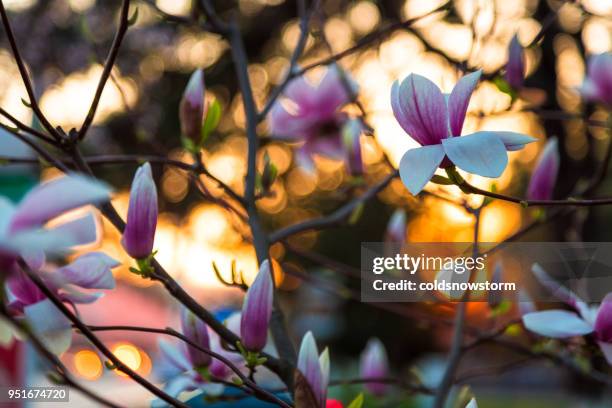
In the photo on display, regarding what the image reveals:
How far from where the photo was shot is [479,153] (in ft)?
1.84

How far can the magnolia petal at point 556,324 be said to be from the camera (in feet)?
2.31

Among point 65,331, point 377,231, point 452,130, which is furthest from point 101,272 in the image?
point 377,231

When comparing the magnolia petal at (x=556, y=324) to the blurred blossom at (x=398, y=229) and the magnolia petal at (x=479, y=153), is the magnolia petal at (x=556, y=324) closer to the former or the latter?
the magnolia petal at (x=479, y=153)

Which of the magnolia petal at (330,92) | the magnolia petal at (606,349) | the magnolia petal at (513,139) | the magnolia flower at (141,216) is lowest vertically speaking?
the magnolia petal at (606,349)

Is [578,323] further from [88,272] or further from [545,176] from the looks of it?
[88,272]

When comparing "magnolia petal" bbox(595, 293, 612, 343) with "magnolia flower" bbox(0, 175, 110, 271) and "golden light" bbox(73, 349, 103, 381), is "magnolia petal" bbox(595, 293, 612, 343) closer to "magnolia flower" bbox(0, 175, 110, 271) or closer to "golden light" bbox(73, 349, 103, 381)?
"magnolia flower" bbox(0, 175, 110, 271)

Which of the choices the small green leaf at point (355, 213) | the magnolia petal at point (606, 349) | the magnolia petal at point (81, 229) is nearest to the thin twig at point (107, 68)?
the magnolia petal at point (81, 229)

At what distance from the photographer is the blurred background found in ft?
5.42

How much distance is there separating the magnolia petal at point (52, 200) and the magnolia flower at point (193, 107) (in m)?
0.46

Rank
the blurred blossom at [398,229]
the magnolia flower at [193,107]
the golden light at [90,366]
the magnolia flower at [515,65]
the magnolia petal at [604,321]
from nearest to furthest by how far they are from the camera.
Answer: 1. the magnolia petal at [604,321]
2. the magnolia flower at [193,107]
3. the magnolia flower at [515,65]
4. the blurred blossom at [398,229]
5. the golden light at [90,366]

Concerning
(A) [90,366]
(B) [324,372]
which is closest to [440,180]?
(B) [324,372]

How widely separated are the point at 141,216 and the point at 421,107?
25 cm

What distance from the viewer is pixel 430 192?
3.08ft

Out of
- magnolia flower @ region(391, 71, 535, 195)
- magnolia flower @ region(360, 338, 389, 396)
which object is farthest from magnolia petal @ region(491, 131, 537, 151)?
magnolia flower @ region(360, 338, 389, 396)
